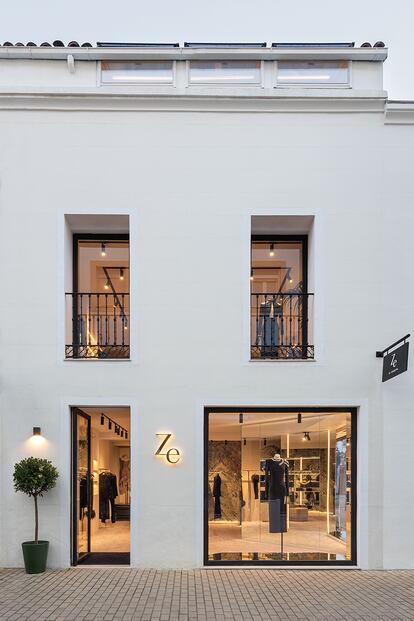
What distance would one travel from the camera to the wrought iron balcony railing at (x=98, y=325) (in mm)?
9188

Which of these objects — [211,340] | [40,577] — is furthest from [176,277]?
[40,577]

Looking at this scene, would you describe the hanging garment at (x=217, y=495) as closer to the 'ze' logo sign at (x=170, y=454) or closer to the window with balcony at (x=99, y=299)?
the 'ze' logo sign at (x=170, y=454)

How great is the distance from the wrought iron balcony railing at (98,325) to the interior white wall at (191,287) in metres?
0.46

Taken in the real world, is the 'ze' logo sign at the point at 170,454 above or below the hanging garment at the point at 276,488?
above

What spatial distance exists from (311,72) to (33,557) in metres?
8.47

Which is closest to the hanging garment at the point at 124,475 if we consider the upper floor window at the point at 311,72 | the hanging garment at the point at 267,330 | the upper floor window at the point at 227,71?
the hanging garment at the point at 267,330

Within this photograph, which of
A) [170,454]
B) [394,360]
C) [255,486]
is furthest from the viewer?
[255,486]

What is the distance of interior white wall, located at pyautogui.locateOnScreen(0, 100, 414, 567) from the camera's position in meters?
8.56

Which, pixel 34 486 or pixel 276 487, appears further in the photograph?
pixel 276 487

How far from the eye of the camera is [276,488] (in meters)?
8.85

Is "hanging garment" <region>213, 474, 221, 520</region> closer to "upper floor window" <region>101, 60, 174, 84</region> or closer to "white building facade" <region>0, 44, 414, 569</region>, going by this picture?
"white building facade" <region>0, 44, 414, 569</region>

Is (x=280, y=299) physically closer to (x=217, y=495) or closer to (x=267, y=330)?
(x=267, y=330)

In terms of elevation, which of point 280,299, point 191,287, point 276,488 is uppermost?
point 191,287

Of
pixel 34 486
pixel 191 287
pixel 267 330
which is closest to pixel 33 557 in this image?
pixel 34 486
